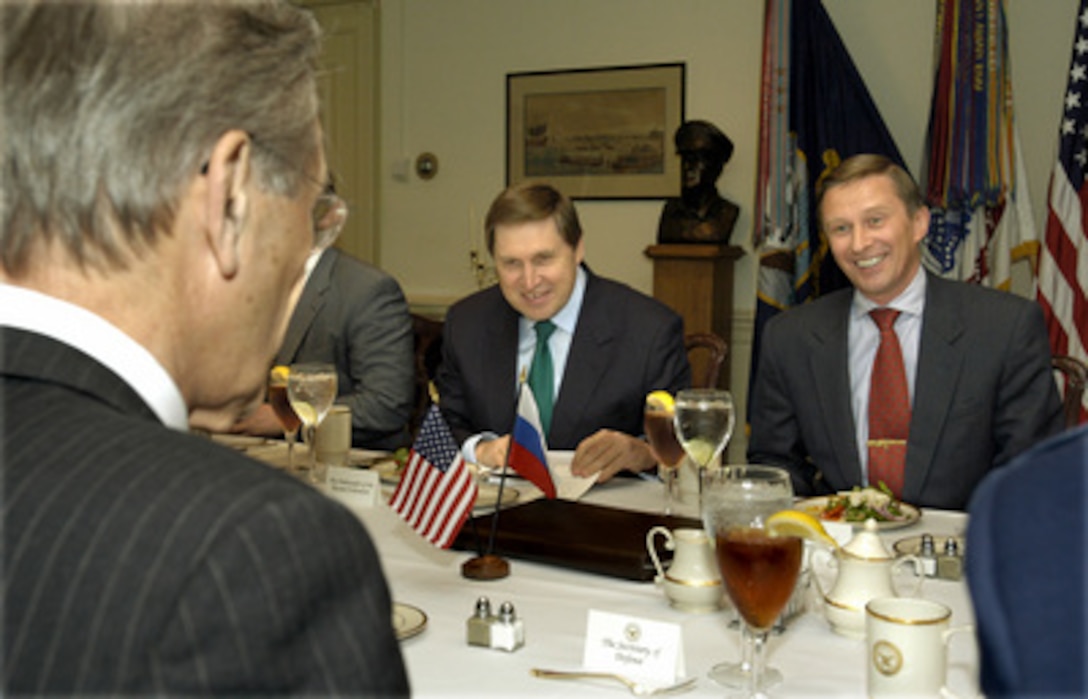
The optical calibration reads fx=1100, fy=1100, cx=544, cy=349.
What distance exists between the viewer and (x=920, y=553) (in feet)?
5.99

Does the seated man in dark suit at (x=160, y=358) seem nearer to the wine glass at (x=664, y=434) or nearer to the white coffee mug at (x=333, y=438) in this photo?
the wine glass at (x=664, y=434)

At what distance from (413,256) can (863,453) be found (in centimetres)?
420

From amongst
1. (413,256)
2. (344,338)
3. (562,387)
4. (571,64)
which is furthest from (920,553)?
(413,256)

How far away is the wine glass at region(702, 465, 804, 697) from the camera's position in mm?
1281

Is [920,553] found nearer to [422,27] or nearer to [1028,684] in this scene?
[1028,684]

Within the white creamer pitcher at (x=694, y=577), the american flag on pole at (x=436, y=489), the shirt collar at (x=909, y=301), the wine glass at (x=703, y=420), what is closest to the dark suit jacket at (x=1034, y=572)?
the white creamer pitcher at (x=694, y=577)

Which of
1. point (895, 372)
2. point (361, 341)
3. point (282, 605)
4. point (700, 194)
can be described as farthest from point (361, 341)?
point (282, 605)

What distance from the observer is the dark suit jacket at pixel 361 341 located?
333 cm

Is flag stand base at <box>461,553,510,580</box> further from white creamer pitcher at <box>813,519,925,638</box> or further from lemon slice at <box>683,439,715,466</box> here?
white creamer pitcher at <box>813,519,925,638</box>

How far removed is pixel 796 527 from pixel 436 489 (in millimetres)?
746

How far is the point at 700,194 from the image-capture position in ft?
17.7

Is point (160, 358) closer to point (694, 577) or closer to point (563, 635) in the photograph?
point (563, 635)

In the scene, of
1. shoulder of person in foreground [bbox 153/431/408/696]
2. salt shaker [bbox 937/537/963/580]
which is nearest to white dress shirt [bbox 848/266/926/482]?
salt shaker [bbox 937/537/963/580]

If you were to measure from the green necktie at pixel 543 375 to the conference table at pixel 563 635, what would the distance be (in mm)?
1054
